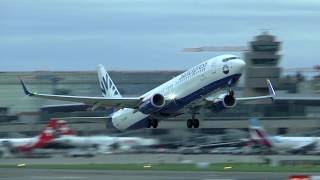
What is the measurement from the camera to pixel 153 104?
5103 centimetres

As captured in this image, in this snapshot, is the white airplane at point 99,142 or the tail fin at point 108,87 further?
the tail fin at point 108,87

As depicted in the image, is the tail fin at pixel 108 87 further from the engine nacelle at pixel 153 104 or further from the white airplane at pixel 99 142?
the engine nacelle at pixel 153 104

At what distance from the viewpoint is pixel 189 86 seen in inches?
1970

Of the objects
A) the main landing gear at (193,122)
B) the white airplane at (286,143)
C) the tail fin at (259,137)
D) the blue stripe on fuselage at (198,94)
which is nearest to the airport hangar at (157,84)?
the tail fin at (259,137)

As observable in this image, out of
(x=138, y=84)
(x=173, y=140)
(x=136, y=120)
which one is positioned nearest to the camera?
(x=136, y=120)

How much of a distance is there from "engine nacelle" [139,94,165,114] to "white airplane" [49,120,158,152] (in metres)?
12.7

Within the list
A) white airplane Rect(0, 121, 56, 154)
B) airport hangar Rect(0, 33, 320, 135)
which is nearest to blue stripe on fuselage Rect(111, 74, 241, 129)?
airport hangar Rect(0, 33, 320, 135)

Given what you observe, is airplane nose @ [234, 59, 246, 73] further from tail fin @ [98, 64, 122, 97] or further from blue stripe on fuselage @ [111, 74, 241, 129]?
tail fin @ [98, 64, 122, 97]

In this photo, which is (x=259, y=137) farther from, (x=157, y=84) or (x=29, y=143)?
(x=157, y=84)

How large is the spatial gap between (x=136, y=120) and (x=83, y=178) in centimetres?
2498

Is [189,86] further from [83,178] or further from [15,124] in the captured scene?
[15,124]

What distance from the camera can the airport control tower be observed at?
16125 cm

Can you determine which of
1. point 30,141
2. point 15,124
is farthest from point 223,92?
point 15,124

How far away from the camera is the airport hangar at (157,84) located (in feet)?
322
